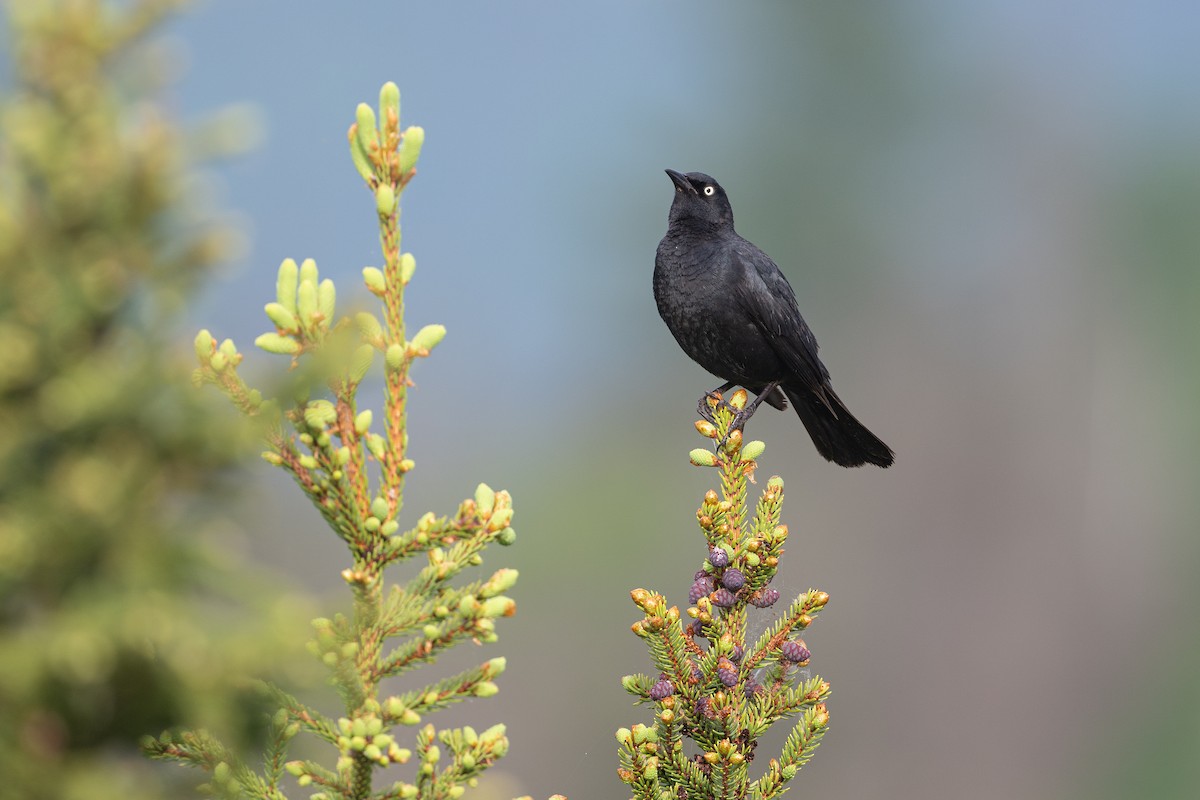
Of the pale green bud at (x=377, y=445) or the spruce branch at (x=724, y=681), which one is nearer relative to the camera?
the pale green bud at (x=377, y=445)

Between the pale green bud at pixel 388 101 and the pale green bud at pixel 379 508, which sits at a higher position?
the pale green bud at pixel 388 101

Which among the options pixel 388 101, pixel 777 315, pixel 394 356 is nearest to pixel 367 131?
pixel 388 101

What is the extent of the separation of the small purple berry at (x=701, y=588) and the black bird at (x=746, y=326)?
1.99 meters

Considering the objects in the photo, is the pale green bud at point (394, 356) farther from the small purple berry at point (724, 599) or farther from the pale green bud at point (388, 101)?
the small purple berry at point (724, 599)

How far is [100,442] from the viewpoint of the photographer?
2.35 metres

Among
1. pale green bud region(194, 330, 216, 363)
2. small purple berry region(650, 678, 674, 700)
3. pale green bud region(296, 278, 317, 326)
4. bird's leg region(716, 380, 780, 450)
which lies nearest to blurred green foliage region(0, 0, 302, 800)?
pale green bud region(194, 330, 216, 363)

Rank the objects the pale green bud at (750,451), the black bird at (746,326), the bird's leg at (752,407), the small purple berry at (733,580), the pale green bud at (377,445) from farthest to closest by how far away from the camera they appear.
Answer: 1. the black bird at (746,326)
2. the bird's leg at (752,407)
3. the pale green bud at (750,451)
4. the small purple berry at (733,580)
5. the pale green bud at (377,445)

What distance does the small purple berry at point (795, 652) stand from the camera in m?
3.30

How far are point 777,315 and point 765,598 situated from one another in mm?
2454

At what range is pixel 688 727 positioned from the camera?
330cm

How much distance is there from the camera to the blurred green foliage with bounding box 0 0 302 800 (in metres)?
2.26

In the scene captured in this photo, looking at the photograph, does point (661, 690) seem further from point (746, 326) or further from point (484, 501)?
point (746, 326)

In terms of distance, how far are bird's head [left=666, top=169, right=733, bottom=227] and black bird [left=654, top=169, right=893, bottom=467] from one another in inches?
5.7

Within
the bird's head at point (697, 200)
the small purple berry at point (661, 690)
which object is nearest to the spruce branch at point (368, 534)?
the small purple berry at point (661, 690)
